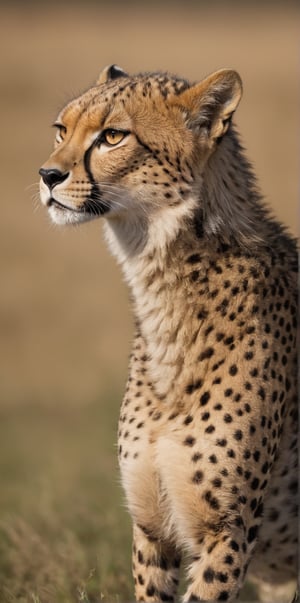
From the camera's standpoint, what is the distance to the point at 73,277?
12.8 m

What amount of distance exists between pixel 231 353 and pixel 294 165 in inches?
445

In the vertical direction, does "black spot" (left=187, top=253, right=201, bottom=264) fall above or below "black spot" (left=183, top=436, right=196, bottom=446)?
above

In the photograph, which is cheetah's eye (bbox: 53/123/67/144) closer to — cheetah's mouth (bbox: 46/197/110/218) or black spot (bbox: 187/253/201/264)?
cheetah's mouth (bbox: 46/197/110/218)

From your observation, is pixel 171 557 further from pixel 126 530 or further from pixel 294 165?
pixel 294 165

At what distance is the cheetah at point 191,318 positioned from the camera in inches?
140

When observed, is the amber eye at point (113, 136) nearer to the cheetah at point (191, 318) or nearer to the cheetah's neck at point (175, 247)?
the cheetah at point (191, 318)

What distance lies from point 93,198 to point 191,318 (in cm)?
45

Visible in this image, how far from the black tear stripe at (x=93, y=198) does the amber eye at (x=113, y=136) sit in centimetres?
5

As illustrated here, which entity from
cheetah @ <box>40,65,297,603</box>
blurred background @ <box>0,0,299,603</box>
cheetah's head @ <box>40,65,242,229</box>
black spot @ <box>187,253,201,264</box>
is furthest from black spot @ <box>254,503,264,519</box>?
cheetah's head @ <box>40,65,242,229</box>

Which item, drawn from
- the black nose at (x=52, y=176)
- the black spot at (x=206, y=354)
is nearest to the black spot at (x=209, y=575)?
the black spot at (x=206, y=354)

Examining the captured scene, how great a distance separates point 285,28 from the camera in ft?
50.3

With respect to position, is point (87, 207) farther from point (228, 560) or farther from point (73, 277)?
point (73, 277)

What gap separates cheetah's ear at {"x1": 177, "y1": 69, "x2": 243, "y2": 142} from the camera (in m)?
3.64

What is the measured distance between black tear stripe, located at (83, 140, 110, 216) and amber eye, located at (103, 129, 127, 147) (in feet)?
0.16
